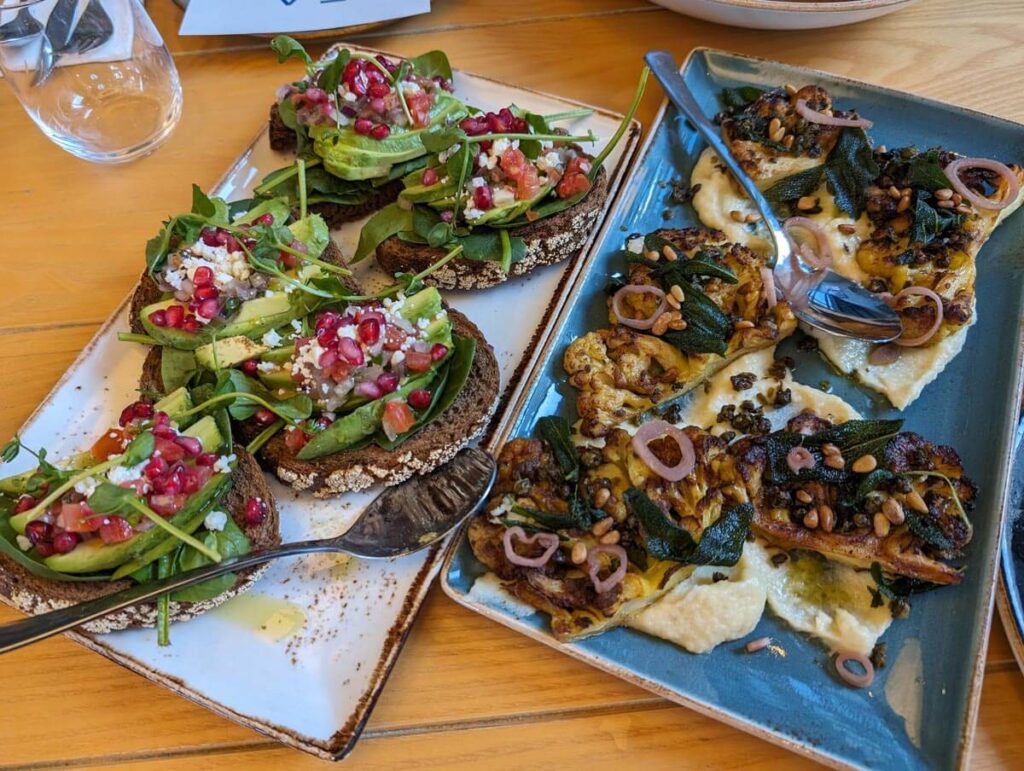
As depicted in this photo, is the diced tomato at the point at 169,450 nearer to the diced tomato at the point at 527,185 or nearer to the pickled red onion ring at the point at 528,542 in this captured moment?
the pickled red onion ring at the point at 528,542

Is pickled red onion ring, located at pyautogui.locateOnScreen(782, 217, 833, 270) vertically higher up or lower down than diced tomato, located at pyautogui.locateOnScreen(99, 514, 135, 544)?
higher up

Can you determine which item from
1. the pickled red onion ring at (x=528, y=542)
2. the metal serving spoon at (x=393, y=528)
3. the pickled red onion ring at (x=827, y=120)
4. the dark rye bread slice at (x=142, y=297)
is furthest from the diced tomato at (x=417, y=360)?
the pickled red onion ring at (x=827, y=120)

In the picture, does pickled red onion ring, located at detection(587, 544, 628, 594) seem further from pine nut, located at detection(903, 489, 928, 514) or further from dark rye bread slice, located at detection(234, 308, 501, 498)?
pine nut, located at detection(903, 489, 928, 514)

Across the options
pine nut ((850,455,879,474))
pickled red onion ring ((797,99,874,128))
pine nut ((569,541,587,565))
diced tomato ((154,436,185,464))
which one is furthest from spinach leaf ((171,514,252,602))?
pickled red onion ring ((797,99,874,128))

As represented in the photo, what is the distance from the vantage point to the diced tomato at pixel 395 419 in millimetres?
2100

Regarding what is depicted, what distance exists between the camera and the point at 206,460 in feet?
6.59

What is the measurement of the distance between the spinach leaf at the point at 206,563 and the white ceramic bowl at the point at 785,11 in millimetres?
2498

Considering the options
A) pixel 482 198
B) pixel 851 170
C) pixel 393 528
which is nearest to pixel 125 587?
pixel 393 528

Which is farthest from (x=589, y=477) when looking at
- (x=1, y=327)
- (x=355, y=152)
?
(x=1, y=327)

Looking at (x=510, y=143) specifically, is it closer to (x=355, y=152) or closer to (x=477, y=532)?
(x=355, y=152)

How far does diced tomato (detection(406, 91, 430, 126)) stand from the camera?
8.71ft

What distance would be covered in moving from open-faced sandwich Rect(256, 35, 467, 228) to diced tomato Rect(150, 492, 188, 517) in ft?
3.98

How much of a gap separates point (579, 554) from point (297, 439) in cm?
85

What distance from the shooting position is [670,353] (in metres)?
2.31
